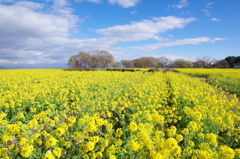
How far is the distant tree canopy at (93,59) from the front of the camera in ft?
243

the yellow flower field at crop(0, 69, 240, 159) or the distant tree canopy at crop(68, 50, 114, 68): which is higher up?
the distant tree canopy at crop(68, 50, 114, 68)

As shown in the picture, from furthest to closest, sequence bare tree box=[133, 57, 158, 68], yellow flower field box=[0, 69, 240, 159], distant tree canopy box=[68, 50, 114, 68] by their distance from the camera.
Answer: bare tree box=[133, 57, 158, 68], distant tree canopy box=[68, 50, 114, 68], yellow flower field box=[0, 69, 240, 159]

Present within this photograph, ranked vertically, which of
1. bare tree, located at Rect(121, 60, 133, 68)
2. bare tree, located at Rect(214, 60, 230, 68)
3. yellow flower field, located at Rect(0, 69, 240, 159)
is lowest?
yellow flower field, located at Rect(0, 69, 240, 159)

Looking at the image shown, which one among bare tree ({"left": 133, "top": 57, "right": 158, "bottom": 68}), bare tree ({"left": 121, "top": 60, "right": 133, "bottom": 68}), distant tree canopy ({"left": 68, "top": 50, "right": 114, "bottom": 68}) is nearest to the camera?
distant tree canopy ({"left": 68, "top": 50, "right": 114, "bottom": 68})

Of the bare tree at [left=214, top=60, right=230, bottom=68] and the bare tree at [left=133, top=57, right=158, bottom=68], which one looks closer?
the bare tree at [left=214, top=60, right=230, bottom=68]

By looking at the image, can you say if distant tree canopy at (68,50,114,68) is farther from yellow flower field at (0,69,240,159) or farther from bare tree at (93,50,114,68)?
yellow flower field at (0,69,240,159)

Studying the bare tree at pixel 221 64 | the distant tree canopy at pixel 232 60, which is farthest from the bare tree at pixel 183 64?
the distant tree canopy at pixel 232 60

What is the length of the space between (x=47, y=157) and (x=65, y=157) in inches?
44.5

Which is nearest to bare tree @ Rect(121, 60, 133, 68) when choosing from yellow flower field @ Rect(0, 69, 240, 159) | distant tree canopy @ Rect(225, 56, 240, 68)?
distant tree canopy @ Rect(225, 56, 240, 68)

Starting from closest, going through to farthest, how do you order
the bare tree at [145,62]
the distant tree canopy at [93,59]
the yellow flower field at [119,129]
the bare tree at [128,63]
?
the yellow flower field at [119,129] → the distant tree canopy at [93,59] → the bare tree at [145,62] → the bare tree at [128,63]

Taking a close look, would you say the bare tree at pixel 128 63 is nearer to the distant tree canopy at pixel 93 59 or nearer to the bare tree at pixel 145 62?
the bare tree at pixel 145 62

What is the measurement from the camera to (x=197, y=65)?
86562 mm

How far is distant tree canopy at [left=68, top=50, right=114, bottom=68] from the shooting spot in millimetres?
74062

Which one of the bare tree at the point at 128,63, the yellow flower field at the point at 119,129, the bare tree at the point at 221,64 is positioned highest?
the bare tree at the point at 128,63
